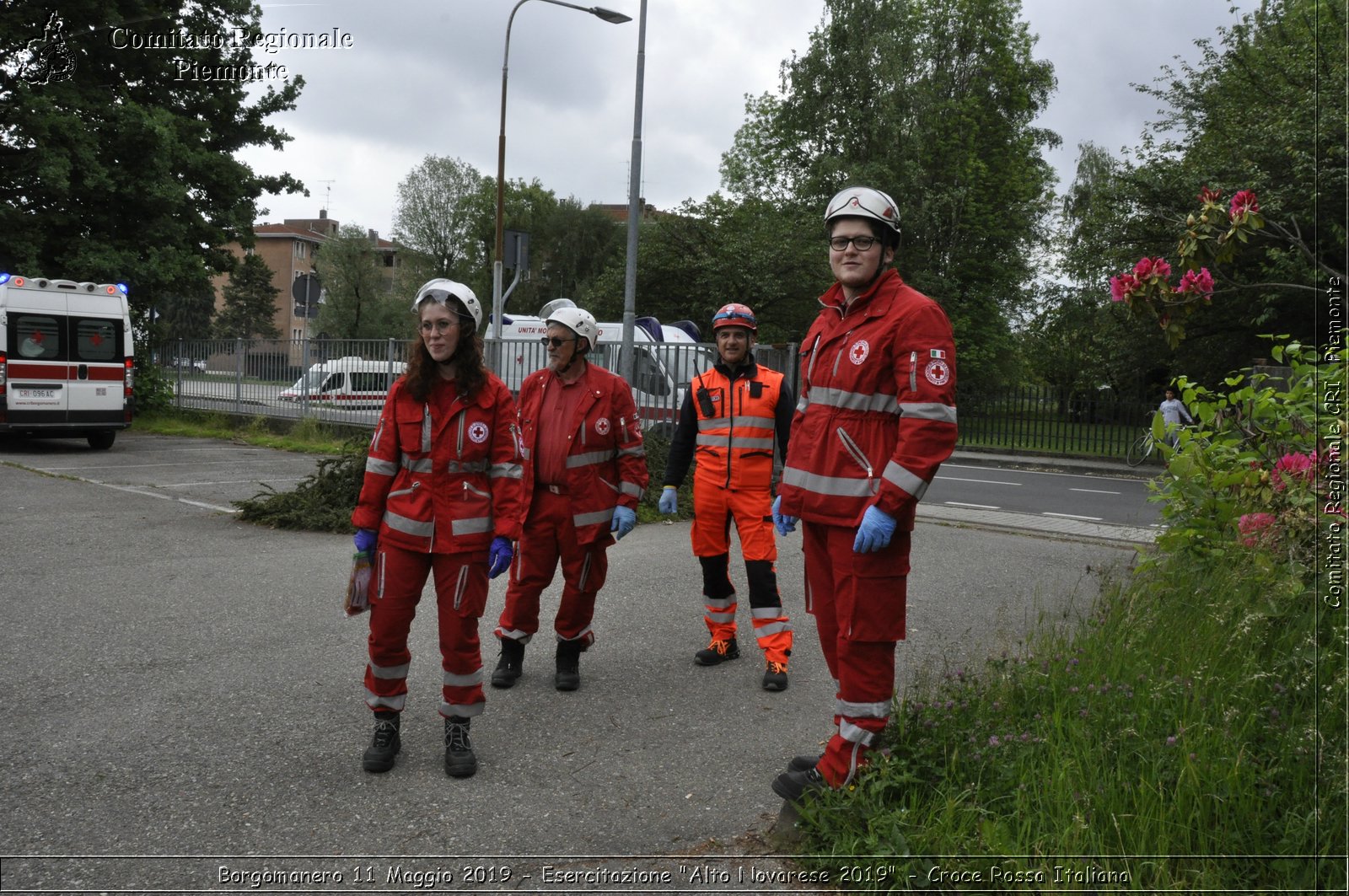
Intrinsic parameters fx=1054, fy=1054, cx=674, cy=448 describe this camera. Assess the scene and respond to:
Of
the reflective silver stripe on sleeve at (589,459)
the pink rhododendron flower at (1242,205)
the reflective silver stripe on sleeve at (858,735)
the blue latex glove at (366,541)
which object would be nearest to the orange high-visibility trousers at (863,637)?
the reflective silver stripe on sleeve at (858,735)

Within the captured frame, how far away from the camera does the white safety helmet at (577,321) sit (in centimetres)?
515

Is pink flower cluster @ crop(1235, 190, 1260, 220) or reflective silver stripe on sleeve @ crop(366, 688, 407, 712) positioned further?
pink flower cluster @ crop(1235, 190, 1260, 220)

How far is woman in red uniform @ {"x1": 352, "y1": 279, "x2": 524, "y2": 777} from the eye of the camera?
13.3ft

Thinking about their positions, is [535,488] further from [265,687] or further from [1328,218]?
[1328,218]

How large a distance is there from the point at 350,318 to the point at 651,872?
60894 mm

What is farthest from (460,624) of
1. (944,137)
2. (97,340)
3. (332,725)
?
(944,137)

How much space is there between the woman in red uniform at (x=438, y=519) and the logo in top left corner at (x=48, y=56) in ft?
62.2

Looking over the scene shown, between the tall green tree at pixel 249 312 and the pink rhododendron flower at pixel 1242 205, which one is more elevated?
the tall green tree at pixel 249 312

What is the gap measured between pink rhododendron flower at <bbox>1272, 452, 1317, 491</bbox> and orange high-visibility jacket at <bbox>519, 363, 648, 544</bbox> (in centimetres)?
297

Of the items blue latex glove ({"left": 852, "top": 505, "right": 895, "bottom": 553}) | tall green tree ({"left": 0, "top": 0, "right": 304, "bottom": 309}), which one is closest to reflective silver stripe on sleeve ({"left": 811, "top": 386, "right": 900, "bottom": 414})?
blue latex glove ({"left": 852, "top": 505, "right": 895, "bottom": 553})

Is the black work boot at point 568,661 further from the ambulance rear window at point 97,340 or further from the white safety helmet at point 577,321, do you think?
the ambulance rear window at point 97,340

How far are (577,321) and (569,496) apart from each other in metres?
0.86

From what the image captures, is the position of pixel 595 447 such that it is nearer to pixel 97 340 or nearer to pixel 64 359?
pixel 64 359

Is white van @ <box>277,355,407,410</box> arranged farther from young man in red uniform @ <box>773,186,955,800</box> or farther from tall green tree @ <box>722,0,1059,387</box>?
tall green tree @ <box>722,0,1059,387</box>
